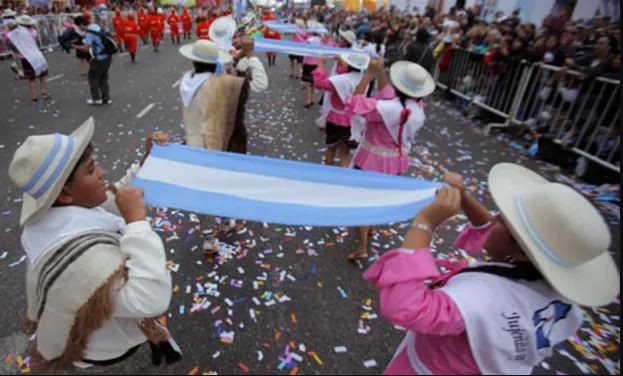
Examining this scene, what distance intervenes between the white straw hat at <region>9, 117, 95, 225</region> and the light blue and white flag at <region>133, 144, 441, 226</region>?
93 cm

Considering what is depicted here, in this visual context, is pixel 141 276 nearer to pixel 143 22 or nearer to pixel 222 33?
pixel 222 33

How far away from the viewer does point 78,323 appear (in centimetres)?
148

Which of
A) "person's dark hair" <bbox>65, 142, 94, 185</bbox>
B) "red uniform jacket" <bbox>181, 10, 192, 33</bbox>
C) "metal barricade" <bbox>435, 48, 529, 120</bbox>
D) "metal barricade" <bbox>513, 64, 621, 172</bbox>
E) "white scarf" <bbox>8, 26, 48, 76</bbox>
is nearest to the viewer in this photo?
"person's dark hair" <bbox>65, 142, 94, 185</bbox>

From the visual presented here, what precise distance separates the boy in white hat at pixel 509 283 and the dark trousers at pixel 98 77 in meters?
9.22

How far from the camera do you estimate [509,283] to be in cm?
138

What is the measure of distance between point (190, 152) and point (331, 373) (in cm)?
196

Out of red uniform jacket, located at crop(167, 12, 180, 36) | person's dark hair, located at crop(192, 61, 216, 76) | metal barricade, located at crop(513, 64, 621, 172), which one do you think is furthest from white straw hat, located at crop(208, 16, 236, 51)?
red uniform jacket, located at crop(167, 12, 180, 36)

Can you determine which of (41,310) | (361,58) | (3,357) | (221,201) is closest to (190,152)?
(221,201)

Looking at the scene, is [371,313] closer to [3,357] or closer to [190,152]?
[190,152]

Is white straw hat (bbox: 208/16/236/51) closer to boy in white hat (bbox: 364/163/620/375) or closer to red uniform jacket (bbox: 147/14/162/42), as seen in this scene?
boy in white hat (bbox: 364/163/620/375)

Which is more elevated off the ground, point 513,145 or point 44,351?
point 44,351

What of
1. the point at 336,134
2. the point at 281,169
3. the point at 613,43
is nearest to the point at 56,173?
the point at 281,169

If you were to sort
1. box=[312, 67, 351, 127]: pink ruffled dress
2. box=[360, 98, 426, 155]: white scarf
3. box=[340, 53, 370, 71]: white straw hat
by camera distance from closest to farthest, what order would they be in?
box=[360, 98, 426, 155]: white scarf
box=[340, 53, 370, 71]: white straw hat
box=[312, 67, 351, 127]: pink ruffled dress

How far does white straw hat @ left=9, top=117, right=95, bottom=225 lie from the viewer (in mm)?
1398
